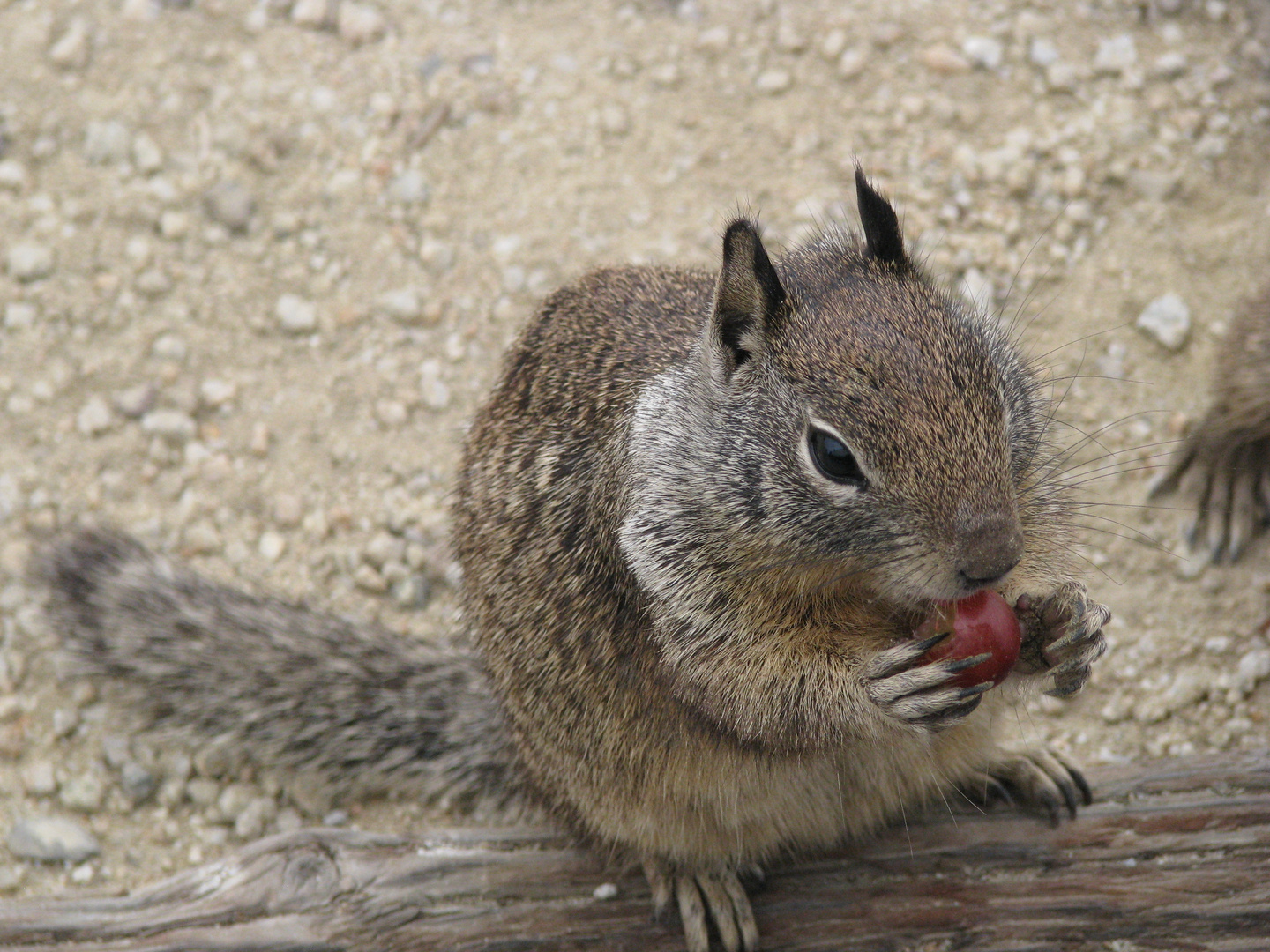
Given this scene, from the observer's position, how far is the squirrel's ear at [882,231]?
252cm

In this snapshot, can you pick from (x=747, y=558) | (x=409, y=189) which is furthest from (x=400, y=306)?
(x=747, y=558)

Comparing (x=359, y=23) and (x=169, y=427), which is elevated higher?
(x=359, y=23)

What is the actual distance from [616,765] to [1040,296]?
2569mm

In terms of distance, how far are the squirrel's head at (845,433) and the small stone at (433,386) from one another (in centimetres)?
193

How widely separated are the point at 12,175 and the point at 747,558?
3682mm

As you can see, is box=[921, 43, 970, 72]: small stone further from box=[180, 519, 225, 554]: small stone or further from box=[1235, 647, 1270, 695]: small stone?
box=[180, 519, 225, 554]: small stone

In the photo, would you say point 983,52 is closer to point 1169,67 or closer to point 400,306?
point 1169,67

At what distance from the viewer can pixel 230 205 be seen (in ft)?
15.6

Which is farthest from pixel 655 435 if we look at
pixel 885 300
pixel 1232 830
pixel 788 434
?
pixel 1232 830

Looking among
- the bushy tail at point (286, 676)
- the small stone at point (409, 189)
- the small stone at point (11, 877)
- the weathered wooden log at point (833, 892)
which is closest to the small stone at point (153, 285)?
the small stone at point (409, 189)

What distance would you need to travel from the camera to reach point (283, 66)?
510 cm

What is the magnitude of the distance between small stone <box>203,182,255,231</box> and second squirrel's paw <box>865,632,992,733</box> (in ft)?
10.9

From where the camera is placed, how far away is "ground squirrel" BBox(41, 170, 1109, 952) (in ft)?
7.43

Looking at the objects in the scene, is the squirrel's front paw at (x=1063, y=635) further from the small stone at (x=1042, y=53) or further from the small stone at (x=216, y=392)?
the small stone at (x=1042, y=53)
